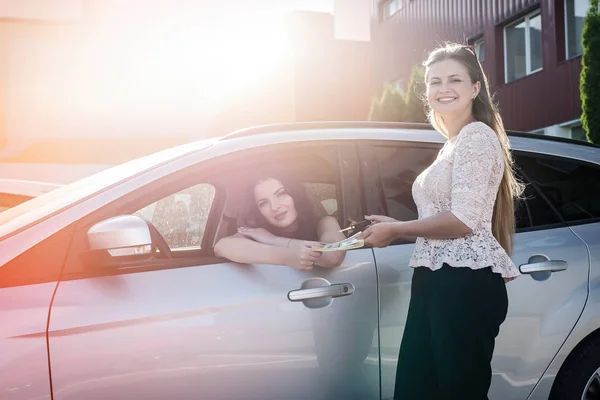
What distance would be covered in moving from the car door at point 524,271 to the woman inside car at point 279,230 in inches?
9.3

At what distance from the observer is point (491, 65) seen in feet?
60.1

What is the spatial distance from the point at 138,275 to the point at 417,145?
4.36ft

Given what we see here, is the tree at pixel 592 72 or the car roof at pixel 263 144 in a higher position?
the tree at pixel 592 72

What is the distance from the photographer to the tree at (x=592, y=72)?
12.7 m

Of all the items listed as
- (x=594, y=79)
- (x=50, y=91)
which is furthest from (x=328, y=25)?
(x=594, y=79)

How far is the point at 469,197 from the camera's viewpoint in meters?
2.43

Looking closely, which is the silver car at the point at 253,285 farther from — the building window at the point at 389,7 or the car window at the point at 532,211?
the building window at the point at 389,7

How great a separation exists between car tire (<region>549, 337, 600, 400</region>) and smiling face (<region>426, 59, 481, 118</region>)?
1243mm

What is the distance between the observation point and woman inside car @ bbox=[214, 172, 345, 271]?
8.83ft

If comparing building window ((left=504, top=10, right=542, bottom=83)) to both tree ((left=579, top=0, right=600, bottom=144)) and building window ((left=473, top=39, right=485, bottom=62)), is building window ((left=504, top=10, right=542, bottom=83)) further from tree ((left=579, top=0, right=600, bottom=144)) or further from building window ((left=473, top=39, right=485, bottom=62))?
tree ((left=579, top=0, right=600, bottom=144))

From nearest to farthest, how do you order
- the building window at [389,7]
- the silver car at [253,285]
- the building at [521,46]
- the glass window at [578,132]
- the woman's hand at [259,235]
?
the silver car at [253,285]
the woman's hand at [259,235]
the glass window at [578,132]
the building at [521,46]
the building window at [389,7]

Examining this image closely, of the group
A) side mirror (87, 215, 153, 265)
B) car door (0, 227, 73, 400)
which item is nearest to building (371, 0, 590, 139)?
side mirror (87, 215, 153, 265)

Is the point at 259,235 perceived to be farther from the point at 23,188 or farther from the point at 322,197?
the point at 23,188

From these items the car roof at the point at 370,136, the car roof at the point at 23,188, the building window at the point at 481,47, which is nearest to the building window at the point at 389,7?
the building window at the point at 481,47
